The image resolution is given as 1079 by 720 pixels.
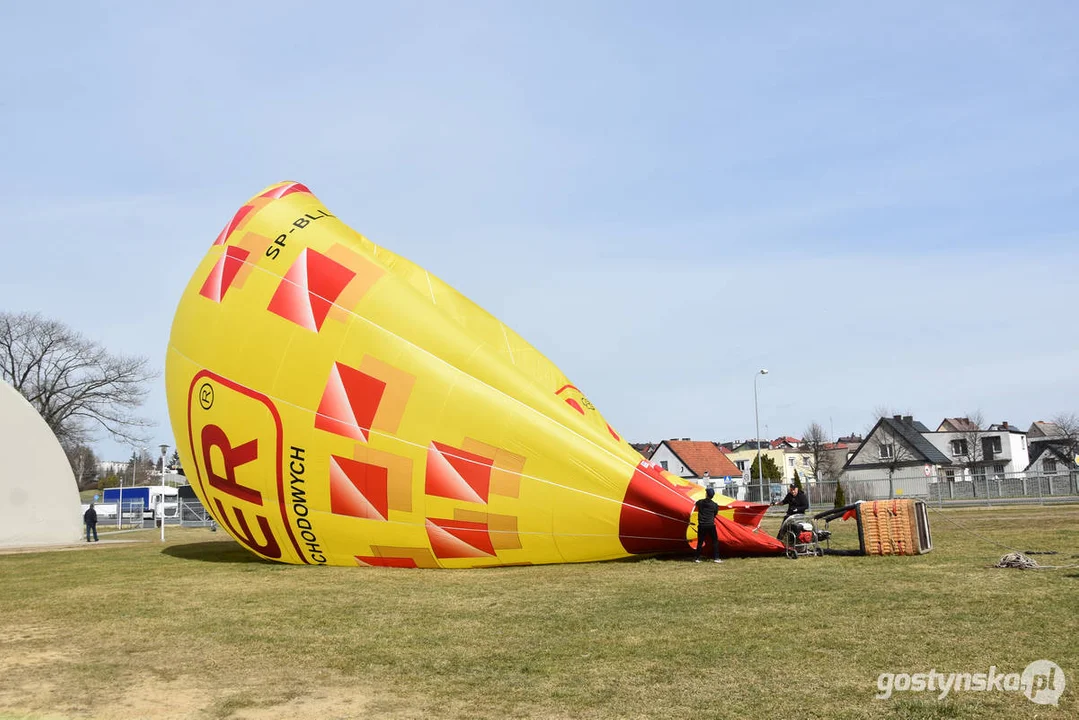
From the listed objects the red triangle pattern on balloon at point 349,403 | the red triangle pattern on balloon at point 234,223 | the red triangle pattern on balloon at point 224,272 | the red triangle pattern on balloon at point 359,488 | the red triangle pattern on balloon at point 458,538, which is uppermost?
the red triangle pattern on balloon at point 234,223

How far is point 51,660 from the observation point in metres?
8.70

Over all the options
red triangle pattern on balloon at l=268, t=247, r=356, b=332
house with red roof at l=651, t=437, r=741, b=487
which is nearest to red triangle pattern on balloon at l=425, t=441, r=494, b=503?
red triangle pattern on balloon at l=268, t=247, r=356, b=332

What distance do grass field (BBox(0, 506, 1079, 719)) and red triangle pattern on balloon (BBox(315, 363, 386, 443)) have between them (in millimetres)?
2423

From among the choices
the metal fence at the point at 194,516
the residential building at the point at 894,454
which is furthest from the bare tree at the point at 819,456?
the metal fence at the point at 194,516

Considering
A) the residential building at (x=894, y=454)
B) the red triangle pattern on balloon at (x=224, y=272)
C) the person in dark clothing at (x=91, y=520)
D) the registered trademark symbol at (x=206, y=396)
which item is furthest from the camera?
the residential building at (x=894, y=454)

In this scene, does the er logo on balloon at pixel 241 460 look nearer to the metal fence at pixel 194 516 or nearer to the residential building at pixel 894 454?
the metal fence at pixel 194 516

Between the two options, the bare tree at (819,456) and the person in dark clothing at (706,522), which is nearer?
the person in dark clothing at (706,522)

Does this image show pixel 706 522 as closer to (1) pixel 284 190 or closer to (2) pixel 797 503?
(2) pixel 797 503

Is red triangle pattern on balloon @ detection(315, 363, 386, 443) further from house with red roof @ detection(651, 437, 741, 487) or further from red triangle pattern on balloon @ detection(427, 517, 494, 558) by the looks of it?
house with red roof @ detection(651, 437, 741, 487)

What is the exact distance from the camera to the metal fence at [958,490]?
4025 cm

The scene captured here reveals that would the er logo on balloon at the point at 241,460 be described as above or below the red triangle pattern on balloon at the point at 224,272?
below

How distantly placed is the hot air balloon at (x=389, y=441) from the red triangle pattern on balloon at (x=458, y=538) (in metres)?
0.03

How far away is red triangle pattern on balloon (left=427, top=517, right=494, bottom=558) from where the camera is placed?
47.8 feet

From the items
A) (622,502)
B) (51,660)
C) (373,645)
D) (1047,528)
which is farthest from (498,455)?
(1047,528)
